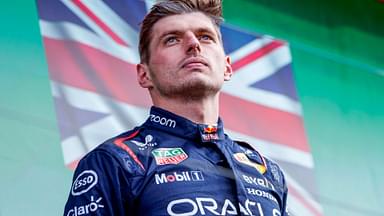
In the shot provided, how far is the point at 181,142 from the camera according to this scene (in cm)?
151

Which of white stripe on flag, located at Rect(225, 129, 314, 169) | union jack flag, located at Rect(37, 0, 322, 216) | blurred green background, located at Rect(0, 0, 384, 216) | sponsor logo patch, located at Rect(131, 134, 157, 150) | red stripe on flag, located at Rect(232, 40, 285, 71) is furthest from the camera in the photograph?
red stripe on flag, located at Rect(232, 40, 285, 71)

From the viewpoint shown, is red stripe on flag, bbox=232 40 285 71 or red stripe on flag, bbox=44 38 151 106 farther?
red stripe on flag, bbox=232 40 285 71

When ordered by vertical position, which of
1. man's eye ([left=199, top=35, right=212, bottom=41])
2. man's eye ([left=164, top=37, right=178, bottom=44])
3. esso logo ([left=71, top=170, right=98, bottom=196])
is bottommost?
esso logo ([left=71, top=170, right=98, bottom=196])

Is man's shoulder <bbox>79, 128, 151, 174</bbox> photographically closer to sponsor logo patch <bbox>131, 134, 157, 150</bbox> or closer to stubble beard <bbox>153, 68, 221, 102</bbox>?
sponsor logo patch <bbox>131, 134, 157, 150</bbox>

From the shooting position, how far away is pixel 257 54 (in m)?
2.50

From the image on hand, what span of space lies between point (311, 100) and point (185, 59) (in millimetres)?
1079

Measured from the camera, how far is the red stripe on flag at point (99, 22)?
2234 mm

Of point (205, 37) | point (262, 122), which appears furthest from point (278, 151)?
point (205, 37)

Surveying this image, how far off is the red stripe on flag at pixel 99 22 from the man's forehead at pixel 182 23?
23.7 inches

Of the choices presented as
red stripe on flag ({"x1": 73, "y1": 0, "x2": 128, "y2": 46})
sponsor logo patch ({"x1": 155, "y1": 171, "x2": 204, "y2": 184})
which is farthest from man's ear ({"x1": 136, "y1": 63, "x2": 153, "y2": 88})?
red stripe on flag ({"x1": 73, "y1": 0, "x2": 128, "y2": 46})

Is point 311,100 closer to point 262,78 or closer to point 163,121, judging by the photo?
point 262,78

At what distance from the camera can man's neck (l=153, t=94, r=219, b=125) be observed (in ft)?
5.09

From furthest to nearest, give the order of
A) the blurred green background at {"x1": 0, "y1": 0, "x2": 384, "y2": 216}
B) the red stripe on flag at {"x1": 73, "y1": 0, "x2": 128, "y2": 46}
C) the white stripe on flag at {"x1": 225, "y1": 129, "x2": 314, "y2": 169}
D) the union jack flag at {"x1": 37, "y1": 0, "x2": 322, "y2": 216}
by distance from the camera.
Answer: the white stripe on flag at {"x1": 225, "y1": 129, "x2": 314, "y2": 169} < the red stripe on flag at {"x1": 73, "y1": 0, "x2": 128, "y2": 46} < the union jack flag at {"x1": 37, "y1": 0, "x2": 322, "y2": 216} < the blurred green background at {"x1": 0, "y1": 0, "x2": 384, "y2": 216}

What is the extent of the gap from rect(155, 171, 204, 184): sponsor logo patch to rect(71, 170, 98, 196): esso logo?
0.09 meters
